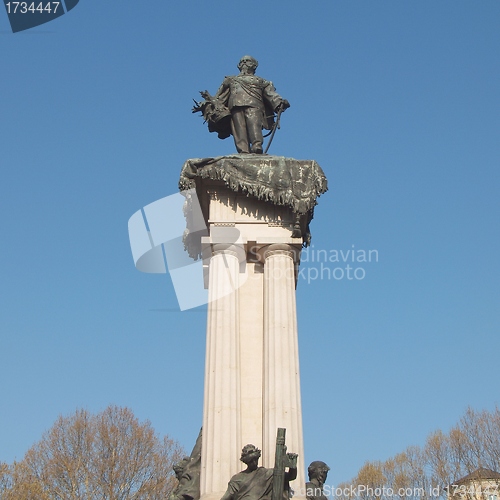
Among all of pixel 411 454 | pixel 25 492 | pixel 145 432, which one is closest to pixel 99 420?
pixel 145 432

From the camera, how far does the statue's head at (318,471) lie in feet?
44.7

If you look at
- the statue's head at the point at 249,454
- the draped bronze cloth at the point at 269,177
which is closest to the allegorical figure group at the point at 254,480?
the statue's head at the point at 249,454

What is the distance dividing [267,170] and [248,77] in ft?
10.9

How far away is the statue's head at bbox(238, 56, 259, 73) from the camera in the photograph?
18.8 m

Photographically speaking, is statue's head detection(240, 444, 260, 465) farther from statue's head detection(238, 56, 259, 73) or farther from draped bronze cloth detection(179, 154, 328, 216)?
statue's head detection(238, 56, 259, 73)

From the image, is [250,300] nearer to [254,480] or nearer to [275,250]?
[275,250]

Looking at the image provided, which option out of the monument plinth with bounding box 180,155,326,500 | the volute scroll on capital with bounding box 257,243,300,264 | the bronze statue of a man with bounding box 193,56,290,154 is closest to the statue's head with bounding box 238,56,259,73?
the bronze statue of a man with bounding box 193,56,290,154

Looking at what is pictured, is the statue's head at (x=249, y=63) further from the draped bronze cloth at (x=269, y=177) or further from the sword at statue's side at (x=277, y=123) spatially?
the draped bronze cloth at (x=269, y=177)

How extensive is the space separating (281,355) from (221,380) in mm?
1213

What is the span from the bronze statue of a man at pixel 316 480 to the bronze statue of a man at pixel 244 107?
7236 millimetres

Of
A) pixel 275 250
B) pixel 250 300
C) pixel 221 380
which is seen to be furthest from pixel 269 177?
pixel 221 380

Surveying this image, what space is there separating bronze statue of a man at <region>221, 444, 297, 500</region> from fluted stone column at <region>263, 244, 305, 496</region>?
990 mm

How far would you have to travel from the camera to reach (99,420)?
37625 millimetres

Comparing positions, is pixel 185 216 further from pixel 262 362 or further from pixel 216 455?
pixel 216 455
